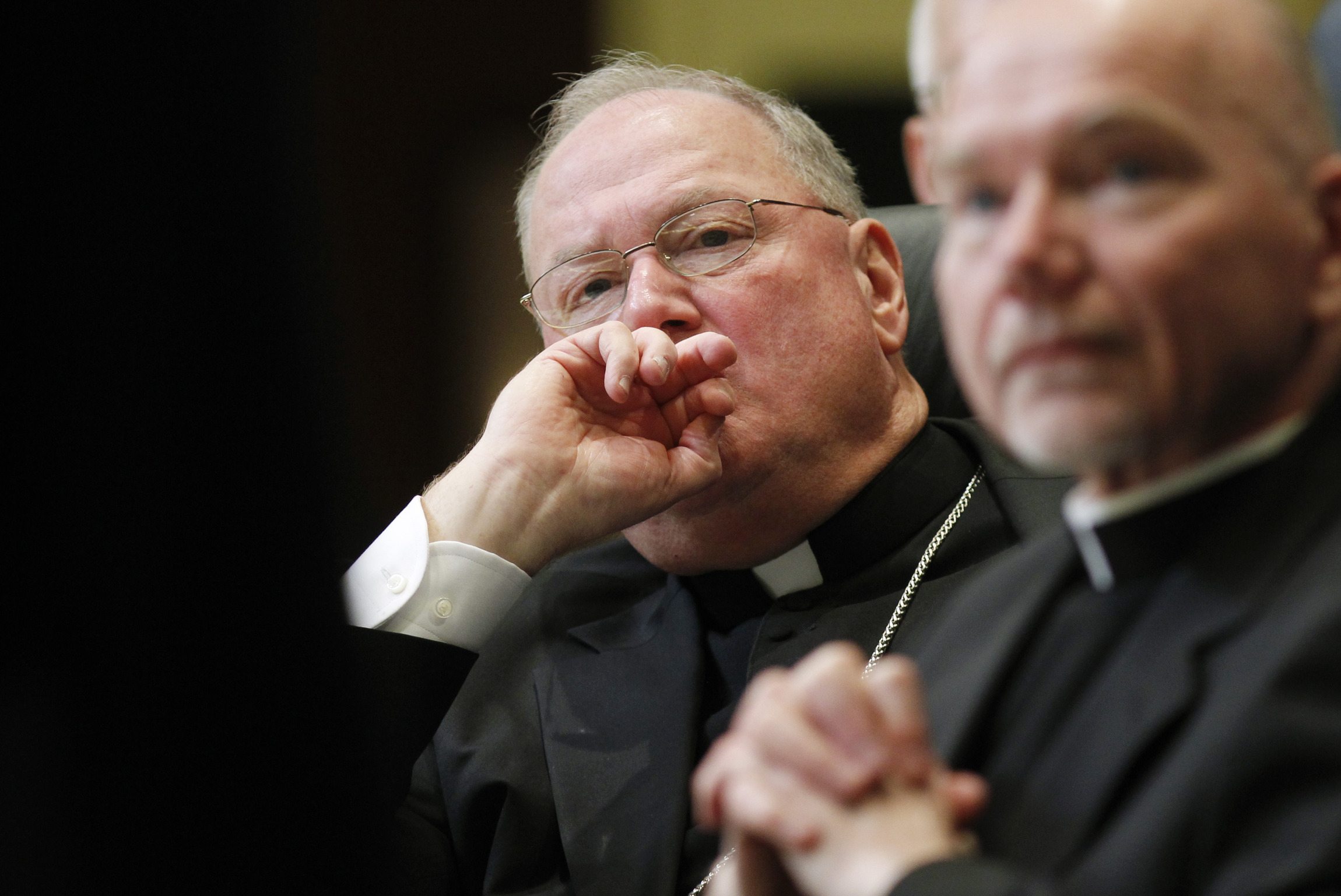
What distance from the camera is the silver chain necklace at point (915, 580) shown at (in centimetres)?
115

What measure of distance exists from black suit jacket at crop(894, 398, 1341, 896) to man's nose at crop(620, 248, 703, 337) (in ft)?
2.32

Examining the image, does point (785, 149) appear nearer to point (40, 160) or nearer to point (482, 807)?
point (482, 807)

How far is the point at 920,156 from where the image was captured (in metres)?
0.67

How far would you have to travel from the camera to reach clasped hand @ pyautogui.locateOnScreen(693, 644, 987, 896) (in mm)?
519

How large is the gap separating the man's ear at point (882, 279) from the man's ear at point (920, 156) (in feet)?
2.25

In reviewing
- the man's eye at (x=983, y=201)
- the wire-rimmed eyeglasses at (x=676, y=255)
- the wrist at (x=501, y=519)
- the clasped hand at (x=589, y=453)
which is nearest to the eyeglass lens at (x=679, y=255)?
the wire-rimmed eyeglasses at (x=676, y=255)

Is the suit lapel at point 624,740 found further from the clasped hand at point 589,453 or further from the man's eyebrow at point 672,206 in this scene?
the man's eyebrow at point 672,206

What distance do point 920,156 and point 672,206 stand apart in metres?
0.66

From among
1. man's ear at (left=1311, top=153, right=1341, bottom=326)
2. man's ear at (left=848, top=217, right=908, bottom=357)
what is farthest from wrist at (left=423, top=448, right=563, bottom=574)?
man's ear at (left=1311, top=153, right=1341, bottom=326)

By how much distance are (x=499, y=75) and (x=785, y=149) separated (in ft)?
2.49

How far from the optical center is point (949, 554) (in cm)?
126

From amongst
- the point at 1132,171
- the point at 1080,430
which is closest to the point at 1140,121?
the point at 1132,171

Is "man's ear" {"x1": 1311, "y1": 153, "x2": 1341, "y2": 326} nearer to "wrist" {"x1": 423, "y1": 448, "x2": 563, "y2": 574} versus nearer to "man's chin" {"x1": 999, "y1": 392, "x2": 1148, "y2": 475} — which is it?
"man's chin" {"x1": 999, "y1": 392, "x2": 1148, "y2": 475}

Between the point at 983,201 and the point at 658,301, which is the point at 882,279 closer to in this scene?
the point at 658,301
